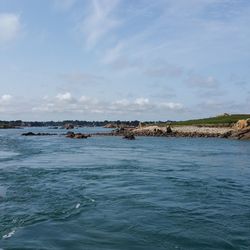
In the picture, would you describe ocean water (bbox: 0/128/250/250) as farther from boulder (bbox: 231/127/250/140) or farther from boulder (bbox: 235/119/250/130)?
boulder (bbox: 235/119/250/130)

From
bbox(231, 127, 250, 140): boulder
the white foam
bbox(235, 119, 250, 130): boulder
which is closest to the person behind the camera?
the white foam

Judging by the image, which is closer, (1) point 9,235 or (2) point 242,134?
(1) point 9,235

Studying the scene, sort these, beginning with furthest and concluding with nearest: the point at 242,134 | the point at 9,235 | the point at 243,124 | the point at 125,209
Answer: the point at 243,124 < the point at 242,134 < the point at 125,209 < the point at 9,235

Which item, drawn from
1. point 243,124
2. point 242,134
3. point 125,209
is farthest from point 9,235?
point 243,124

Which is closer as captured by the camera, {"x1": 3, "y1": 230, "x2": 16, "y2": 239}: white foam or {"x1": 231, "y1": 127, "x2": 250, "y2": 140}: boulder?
{"x1": 3, "y1": 230, "x2": 16, "y2": 239}: white foam

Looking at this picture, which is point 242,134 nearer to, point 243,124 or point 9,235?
point 243,124

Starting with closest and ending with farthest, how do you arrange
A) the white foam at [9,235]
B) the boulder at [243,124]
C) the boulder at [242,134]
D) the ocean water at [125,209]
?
1. the ocean water at [125,209]
2. the white foam at [9,235]
3. the boulder at [242,134]
4. the boulder at [243,124]

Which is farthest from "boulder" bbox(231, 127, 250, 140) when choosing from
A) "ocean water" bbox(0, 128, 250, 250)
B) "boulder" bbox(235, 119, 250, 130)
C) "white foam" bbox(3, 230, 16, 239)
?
"white foam" bbox(3, 230, 16, 239)

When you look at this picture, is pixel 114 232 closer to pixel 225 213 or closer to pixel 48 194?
pixel 225 213

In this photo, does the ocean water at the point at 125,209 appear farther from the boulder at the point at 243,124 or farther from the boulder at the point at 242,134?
the boulder at the point at 243,124

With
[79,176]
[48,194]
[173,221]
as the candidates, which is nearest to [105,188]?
[48,194]

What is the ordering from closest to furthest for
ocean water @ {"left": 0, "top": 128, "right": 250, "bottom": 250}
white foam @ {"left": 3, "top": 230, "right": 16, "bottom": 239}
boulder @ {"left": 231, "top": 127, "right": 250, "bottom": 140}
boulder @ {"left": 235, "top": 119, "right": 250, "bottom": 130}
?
ocean water @ {"left": 0, "top": 128, "right": 250, "bottom": 250} < white foam @ {"left": 3, "top": 230, "right": 16, "bottom": 239} < boulder @ {"left": 231, "top": 127, "right": 250, "bottom": 140} < boulder @ {"left": 235, "top": 119, "right": 250, "bottom": 130}

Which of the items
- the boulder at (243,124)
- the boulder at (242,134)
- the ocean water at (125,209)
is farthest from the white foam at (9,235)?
the boulder at (243,124)

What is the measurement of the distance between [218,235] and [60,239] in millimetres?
5878
